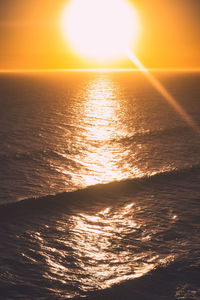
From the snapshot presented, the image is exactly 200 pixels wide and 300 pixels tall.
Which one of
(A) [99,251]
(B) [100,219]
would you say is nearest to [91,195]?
(B) [100,219]

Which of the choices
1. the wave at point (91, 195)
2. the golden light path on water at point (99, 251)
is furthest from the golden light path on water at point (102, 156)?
the golden light path on water at point (99, 251)

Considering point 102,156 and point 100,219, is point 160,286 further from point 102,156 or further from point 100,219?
point 102,156

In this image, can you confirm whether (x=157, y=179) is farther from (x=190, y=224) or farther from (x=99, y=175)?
(x=190, y=224)

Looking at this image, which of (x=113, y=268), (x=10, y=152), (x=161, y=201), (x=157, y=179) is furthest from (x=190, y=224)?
(x=10, y=152)

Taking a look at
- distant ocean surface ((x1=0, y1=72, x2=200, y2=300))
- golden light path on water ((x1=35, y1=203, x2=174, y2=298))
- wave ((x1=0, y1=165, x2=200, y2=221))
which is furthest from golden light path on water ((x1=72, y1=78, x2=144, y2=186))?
golden light path on water ((x1=35, y1=203, x2=174, y2=298))

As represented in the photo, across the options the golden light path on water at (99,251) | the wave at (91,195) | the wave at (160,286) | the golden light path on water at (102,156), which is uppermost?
the golden light path on water at (102,156)

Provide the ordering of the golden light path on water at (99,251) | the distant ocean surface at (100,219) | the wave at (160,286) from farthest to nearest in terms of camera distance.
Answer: the golden light path on water at (99,251)
the distant ocean surface at (100,219)
the wave at (160,286)

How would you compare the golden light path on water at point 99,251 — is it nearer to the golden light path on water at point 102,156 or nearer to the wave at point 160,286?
the wave at point 160,286

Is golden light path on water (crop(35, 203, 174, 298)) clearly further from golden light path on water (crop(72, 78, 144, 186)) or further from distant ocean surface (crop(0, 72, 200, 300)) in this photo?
golden light path on water (crop(72, 78, 144, 186))
